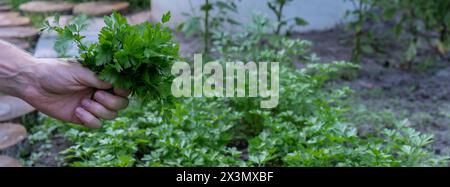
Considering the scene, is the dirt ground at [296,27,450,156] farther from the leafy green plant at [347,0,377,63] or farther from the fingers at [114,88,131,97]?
the fingers at [114,88,131,97]

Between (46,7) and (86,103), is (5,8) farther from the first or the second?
(86,103)

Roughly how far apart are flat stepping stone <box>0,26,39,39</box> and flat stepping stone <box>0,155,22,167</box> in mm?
2195

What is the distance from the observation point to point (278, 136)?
3.05 metres

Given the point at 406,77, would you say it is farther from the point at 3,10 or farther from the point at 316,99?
the point at 3,10

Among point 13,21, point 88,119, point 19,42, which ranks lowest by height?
point 88,119

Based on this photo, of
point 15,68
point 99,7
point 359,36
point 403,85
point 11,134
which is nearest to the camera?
point 15,68

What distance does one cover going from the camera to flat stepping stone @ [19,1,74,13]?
601 cm

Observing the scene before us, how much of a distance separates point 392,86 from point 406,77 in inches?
8.0

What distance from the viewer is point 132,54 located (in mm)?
1882

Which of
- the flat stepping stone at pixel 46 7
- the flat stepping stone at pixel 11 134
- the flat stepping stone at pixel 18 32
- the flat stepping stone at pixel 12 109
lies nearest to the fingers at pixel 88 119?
the flat stepping stone at pixel 11 134

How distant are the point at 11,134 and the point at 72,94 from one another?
1.64 m

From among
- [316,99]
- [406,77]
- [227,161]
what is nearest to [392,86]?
[406,77]

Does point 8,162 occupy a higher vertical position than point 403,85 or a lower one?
lower

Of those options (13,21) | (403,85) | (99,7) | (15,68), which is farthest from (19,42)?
(15,68)
